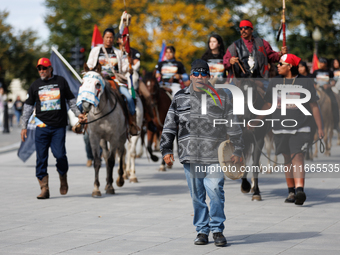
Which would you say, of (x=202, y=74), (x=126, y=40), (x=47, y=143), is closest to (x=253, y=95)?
(x=126, y=40)

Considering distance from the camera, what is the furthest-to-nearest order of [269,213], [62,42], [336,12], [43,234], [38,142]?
1. [62,42]
2. [336,12]
3. [38,142]
4. [269,213]
5. [43,234]

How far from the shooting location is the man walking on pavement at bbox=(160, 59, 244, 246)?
6.68 m

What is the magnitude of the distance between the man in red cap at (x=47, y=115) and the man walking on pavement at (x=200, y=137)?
3.83m

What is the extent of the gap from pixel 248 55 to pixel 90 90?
278 cm

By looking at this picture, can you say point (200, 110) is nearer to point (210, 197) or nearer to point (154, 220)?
point (210, 197)

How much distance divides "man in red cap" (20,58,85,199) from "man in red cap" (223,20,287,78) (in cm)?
282

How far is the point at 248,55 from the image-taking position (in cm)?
1043

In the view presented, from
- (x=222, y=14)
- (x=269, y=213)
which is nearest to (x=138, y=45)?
(x=222, y=14)

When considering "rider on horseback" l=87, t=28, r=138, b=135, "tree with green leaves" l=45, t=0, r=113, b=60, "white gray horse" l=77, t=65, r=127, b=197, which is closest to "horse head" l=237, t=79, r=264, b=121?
"white gray horse" l=77, t=65, r=127, b=197

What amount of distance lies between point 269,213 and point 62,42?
56837 mm

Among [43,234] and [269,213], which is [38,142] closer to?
[43,234]

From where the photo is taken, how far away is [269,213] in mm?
8680

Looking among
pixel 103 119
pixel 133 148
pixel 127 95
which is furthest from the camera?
pixel 133 148

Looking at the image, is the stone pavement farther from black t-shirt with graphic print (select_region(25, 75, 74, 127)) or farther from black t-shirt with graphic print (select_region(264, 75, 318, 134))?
black t-shirt with graphic print (select_region(25, 75, 74, 127))
